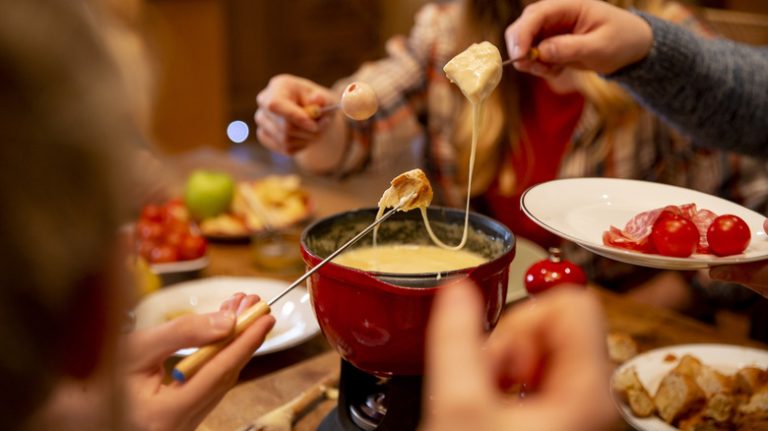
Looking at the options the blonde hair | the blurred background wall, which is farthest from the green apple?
the blurred background wall

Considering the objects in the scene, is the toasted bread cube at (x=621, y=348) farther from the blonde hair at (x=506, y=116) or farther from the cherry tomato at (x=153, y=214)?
the cherry tomato at (x=153, y=214)

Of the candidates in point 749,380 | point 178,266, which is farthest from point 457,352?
point 178,266

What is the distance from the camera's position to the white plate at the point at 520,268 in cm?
121

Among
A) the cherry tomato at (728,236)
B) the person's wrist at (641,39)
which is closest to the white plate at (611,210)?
the cherry tomato at (728,236)

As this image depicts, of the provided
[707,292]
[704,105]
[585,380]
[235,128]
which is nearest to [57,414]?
[585,380]

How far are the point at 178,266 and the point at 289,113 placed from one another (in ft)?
1.38

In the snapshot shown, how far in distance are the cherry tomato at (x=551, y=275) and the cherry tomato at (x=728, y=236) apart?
176 millimetres

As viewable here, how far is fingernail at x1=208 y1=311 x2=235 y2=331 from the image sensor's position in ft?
2.30

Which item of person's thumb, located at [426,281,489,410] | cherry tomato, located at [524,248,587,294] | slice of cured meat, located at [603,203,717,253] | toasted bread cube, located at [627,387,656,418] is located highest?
person's thumb, located at [426,281,489,410]

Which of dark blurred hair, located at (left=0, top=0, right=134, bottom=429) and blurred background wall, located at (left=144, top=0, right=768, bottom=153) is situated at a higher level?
dark blurred hair, located at (left=0, top=0, right=134, bottom=429)

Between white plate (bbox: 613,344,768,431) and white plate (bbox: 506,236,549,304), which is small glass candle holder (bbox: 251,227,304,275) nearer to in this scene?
white plate (bbox: 506,236,549,304)

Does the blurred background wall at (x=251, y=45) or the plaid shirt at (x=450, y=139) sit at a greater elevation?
the plaid shirt at (x=450, y=139)

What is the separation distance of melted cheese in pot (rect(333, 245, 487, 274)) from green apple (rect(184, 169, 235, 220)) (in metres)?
0.81

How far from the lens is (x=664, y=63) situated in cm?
114
